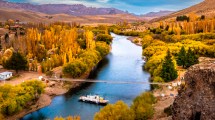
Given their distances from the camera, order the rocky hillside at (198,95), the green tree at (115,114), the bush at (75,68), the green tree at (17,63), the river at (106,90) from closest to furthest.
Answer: the rocky hillside at (198,95) < the green tree at (115,114) < the river at (106,90) < the bush at (75,68) < the green tree at (17,63)

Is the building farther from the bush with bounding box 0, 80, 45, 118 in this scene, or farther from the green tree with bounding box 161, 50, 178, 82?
the green tree with bounding box 161, 50, 178, 82

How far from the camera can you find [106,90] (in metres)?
64.1

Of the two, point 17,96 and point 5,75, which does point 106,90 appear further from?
point 5,75

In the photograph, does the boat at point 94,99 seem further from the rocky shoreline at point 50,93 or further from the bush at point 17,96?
the bush at point 17,96

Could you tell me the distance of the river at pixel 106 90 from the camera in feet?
170

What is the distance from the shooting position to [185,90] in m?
26.0

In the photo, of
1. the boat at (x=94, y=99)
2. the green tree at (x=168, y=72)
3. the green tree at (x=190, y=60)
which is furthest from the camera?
the green tree at (x=190, y=60)

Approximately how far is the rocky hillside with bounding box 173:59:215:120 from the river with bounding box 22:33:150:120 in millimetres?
24260

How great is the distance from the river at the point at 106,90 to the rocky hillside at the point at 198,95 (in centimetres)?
2426

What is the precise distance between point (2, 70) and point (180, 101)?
57701 mm

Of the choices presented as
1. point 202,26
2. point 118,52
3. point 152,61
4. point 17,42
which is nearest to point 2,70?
point 17,42

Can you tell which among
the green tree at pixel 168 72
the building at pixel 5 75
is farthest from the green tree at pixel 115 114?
the building at pixel 5 75

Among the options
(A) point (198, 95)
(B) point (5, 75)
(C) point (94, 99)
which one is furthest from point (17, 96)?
(A) point (198, 95)

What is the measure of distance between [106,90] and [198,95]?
40058 millimetres
